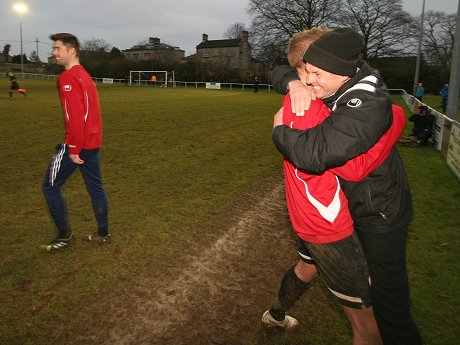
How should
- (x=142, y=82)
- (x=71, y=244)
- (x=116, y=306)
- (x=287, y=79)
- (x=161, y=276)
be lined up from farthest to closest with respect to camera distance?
(x=142, y=82)
(x=71, y=244)
(x=161, y=276)
(x=116, y=306)
(x=287, y=79)

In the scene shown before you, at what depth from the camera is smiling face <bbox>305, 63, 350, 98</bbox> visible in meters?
1.63

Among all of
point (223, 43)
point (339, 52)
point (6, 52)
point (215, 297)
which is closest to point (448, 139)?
point (215, 297)

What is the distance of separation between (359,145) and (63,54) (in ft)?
10.2

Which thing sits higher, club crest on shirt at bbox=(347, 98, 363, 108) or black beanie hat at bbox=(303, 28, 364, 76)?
black beanie hat at bbox=(303, 28, 364, 76)

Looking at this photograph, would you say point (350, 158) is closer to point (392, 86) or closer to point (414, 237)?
point (414, 237)

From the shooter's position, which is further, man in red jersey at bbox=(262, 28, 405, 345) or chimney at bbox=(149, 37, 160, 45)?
chimney at bbox=(149, 37, 160, 45)

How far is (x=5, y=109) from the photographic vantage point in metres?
15.9

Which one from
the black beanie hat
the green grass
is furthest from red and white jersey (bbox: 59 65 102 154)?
the black beanie hat

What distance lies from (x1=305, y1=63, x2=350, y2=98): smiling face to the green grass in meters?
2.00

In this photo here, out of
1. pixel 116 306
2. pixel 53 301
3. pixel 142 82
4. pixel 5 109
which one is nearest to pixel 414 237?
pixel 116 306

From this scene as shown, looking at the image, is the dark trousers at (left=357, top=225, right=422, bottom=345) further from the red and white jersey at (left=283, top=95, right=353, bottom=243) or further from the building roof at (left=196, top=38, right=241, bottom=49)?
the building roof at (left=196, top=38, right=241, bottom=49)

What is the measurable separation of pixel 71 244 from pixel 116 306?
1.40 m

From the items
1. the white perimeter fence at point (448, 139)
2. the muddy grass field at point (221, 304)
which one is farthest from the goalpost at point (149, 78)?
the muddy grass field at point (221, 304)

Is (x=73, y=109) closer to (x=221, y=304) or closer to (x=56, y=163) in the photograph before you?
(x=56, y=163)
